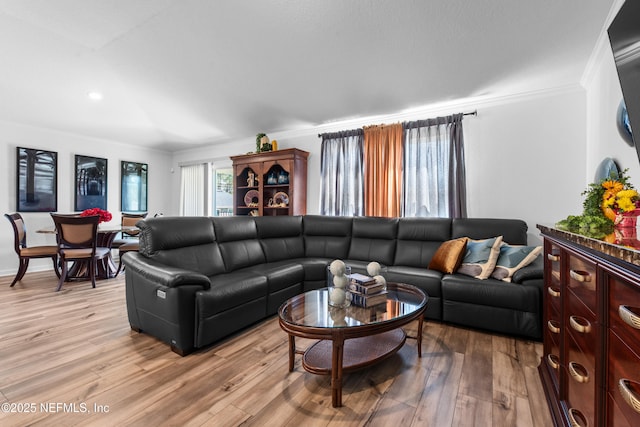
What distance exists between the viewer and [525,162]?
3.12 meters

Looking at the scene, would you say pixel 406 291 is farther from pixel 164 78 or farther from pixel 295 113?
pixel 164 78

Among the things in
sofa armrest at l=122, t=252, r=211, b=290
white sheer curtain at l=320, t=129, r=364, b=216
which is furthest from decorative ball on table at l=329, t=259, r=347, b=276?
white sheer curtain at l=320, t=129, r=364, b=216

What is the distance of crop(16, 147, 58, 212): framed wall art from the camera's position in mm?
4305

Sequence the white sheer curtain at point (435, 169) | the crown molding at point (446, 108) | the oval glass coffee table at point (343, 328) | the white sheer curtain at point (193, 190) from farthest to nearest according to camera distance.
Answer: the white sheer curtain at point (193, 190), the white sheer curtain at point (435, 169), the crown molding at point (446, 108), the oval glass coffee table at point (343, 328)

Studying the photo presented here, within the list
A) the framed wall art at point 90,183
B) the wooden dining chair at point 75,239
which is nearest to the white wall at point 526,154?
the wooden dining chair at point 75,239

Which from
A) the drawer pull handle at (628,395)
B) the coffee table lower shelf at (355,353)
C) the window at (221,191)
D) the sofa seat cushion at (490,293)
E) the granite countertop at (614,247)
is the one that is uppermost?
the window at (221,191)

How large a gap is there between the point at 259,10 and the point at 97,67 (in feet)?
7.09

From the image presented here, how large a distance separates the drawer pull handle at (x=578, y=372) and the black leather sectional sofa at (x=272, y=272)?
4.21 ft

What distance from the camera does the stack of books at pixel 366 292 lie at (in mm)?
1939

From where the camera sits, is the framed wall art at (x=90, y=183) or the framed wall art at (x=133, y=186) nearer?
the framed wall art at (x=90, y=183)

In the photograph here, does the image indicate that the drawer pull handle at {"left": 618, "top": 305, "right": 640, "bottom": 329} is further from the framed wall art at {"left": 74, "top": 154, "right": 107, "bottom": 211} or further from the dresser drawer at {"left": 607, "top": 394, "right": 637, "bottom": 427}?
the framed wall art at {"left": 74, "top": 154, "right": 107, "bottom": 211}

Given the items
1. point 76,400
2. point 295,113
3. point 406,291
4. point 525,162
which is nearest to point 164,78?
point 295,113

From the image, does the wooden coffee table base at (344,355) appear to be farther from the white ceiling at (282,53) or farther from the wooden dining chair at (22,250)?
the wooden dining chair at (22,250)

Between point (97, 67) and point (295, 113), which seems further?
point (295, 113)
